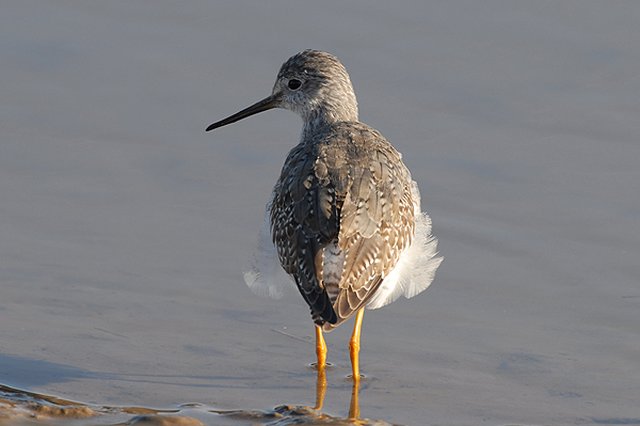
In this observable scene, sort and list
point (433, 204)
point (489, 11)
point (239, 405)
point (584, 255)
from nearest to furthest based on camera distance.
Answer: point (239, 405) → point (584, 255) → point (433, 204) → point (489, 11)

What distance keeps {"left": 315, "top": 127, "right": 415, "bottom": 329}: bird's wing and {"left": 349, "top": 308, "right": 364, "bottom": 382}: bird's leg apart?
0.36 metres

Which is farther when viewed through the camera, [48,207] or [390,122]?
[390,122]

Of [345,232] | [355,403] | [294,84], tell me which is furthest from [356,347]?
[294,84]

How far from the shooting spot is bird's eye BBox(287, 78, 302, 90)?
9.68m

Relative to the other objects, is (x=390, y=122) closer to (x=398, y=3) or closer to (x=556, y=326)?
(x=398, y=3)

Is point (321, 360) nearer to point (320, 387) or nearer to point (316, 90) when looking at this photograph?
point (320, 387)

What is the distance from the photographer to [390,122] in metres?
10.7

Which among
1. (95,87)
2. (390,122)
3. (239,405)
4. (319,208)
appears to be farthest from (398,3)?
(239,405)

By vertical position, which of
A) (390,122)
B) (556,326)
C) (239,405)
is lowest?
(239,405)

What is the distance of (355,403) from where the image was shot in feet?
25.4

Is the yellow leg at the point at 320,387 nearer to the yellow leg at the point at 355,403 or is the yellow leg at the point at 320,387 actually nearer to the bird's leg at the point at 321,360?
the bird's leg at the point at 321,360

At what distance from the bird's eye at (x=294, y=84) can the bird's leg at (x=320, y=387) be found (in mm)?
2404

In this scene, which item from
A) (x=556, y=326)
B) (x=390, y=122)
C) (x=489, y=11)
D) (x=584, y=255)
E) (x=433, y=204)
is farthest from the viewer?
(x=489, y=11)

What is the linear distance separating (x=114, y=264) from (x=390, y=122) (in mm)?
2744
